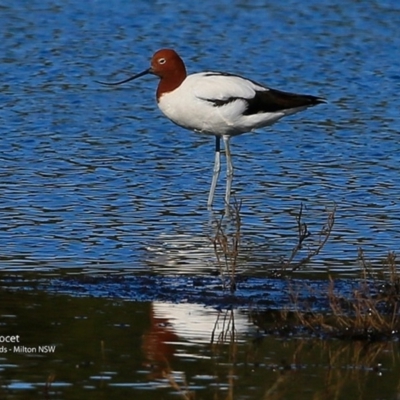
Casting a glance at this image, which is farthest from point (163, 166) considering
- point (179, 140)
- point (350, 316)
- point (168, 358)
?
point (168, 358)

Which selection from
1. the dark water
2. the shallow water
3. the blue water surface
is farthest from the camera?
the blue water surface

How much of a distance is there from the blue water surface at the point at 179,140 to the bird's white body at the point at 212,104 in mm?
544

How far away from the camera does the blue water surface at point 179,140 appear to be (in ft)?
32.9

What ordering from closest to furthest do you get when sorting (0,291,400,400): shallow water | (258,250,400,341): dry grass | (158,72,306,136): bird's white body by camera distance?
(0,291,400,400): shallow water
(258,250,400,341): dry grass
(158,72,306,136): bird's white body

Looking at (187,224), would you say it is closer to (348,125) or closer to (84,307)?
(84,307)

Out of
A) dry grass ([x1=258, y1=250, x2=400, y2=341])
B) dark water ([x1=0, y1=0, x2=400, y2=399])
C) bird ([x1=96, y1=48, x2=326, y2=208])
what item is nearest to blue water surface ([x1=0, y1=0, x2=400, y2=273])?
dark water ([x1=0, y1=0, x2=400, y2=399])

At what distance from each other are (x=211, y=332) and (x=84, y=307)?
86cm

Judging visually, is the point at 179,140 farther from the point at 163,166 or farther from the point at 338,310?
the point at 338,310

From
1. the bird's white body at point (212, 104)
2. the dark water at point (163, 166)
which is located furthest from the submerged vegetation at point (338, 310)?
the bird's white body at point (212, 104)

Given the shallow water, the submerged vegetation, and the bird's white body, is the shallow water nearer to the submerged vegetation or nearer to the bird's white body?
the submerged vegetation

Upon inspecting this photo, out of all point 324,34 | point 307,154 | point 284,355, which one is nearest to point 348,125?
point 307,154

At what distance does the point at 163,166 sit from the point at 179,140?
1374 millimetres

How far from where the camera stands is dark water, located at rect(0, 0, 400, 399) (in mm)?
7105

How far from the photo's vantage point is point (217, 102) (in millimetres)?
12062
